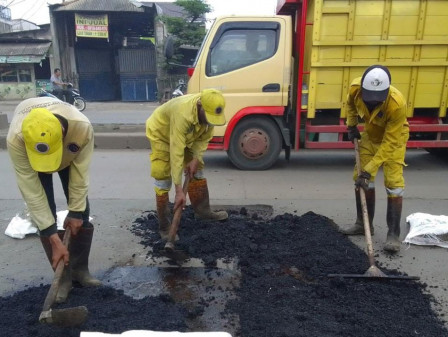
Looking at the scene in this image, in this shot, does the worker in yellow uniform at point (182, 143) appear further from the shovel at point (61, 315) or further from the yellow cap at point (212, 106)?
the shovel at point (61, 315)

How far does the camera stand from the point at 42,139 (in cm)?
210

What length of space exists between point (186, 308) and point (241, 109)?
420cm

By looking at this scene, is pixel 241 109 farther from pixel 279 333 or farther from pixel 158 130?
pixel 279 333

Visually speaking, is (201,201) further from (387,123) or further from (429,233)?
(429,233)

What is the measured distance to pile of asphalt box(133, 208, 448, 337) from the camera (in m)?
2.53

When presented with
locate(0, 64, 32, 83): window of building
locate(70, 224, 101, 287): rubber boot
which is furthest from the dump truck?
locate(0, 64, 32, 83): window of building

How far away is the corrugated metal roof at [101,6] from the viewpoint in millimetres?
18094

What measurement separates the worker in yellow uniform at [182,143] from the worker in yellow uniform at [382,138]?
1.31m

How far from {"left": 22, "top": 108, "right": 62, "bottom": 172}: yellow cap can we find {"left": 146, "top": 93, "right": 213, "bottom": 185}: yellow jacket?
4.24ft

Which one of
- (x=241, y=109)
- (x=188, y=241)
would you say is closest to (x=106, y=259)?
(x=188, y=241)

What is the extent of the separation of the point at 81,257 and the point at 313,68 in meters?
4.53

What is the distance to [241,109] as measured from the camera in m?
6.47

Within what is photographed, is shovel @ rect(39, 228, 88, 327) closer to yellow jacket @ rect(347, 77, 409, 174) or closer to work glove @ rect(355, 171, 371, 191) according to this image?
work glove @ rect(355, 171, 371, 191)

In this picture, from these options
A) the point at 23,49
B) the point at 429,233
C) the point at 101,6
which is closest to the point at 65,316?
the point at 429,233
